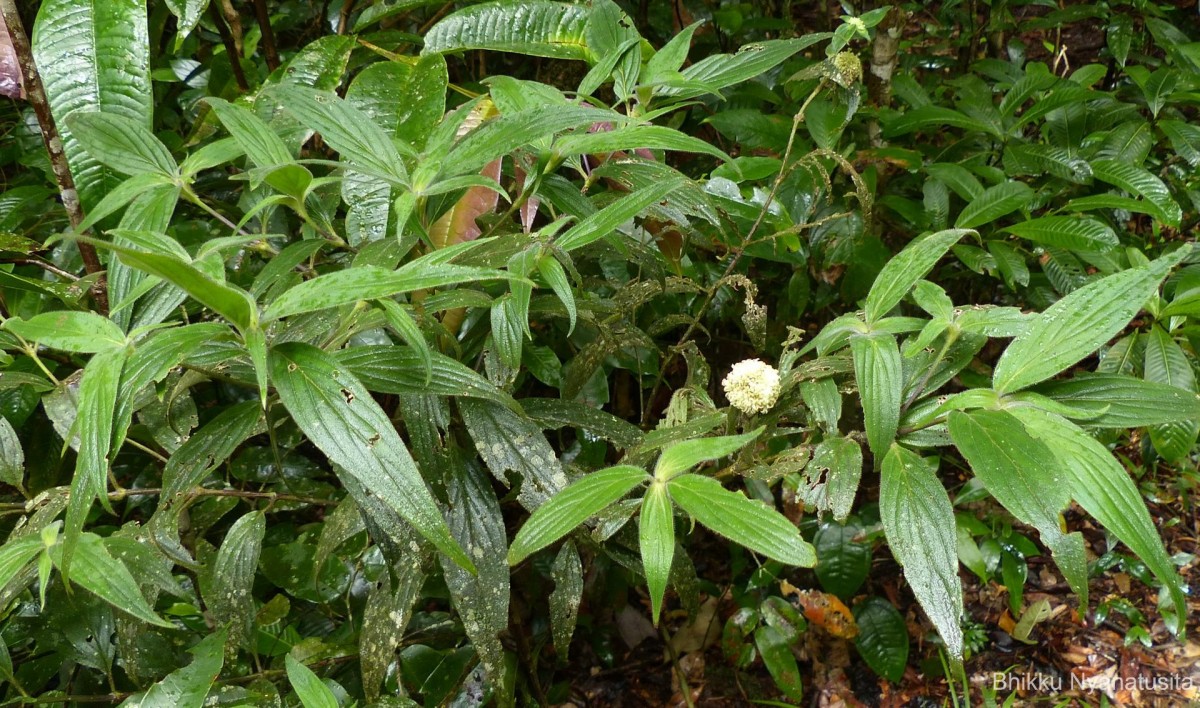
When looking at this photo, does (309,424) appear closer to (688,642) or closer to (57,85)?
(57,85)

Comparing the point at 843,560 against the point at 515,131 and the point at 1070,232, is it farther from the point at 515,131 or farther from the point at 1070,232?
the point at 515,131

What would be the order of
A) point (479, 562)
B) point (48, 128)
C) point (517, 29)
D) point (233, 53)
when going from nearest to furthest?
point (479, 562), point (48, 128), point (517, 29), point (233, 53)

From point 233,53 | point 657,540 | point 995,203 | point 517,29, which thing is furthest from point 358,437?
point 995,203

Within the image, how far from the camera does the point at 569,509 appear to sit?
1.88ft

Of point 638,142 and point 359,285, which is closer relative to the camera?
point 359,285

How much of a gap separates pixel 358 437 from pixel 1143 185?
1340 millimetres

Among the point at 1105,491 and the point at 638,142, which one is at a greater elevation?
the point at 638,142

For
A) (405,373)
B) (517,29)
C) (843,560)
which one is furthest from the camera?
(843,560)

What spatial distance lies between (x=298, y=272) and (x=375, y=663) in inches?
16.3

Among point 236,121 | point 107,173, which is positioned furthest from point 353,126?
point 107,173

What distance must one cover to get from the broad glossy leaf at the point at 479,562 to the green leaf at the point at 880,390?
35 centimetres

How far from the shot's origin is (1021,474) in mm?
537

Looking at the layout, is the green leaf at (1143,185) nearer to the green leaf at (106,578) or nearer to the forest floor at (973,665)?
the forest floor at (973,665)

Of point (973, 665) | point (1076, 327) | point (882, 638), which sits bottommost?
point (973, 665)
